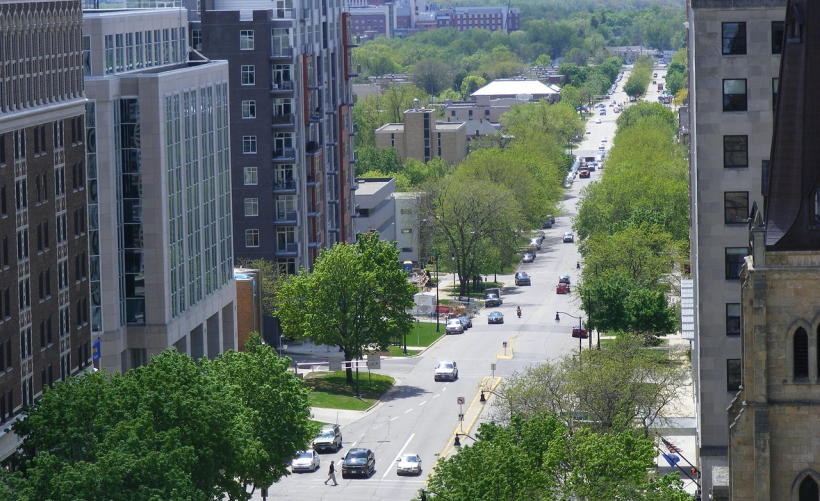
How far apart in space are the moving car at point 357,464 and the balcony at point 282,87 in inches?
1707

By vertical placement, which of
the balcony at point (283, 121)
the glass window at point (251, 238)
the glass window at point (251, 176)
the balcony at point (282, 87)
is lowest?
the glass window at point (251, 238)

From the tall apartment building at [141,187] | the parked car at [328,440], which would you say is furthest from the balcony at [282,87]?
the parked car at [328,440]

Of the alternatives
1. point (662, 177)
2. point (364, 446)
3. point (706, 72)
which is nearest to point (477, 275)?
point (662, 177)

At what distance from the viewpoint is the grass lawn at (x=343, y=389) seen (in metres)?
111

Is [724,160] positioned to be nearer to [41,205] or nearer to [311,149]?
[41,205]

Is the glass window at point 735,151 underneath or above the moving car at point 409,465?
above

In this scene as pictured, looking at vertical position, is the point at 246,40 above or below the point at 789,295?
above

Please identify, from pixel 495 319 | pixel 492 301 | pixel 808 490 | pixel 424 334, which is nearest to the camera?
pixel 808 490

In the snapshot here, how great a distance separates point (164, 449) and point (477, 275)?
107 m

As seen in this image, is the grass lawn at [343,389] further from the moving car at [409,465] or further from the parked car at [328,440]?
the moving car at [409,465]

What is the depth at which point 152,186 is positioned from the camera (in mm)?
94625

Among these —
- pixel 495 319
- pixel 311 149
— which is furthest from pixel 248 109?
pixel 495 319

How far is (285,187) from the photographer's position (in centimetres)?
12888

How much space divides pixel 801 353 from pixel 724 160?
82.6 feet
